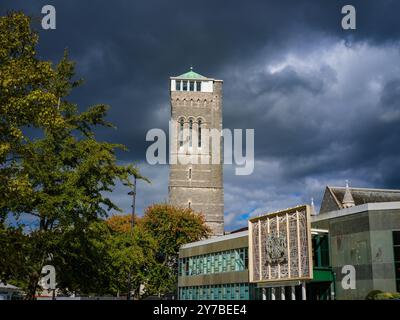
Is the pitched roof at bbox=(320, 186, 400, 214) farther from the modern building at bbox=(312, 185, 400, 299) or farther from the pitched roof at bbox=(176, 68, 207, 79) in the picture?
the pitched roof at bbox=(176, 68, 207, 79)

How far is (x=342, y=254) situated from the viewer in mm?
34688

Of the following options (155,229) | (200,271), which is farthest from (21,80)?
(155,229)

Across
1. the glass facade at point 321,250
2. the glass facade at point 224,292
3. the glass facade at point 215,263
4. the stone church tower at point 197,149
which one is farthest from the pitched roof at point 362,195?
the stone church tower at point 197,149

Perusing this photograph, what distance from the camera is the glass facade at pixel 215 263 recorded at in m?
46.7

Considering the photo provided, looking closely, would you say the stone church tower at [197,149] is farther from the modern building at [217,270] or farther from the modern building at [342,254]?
the modern building at [342,254]

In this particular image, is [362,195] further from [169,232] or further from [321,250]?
[169,232]

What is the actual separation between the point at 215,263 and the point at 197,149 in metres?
45.7

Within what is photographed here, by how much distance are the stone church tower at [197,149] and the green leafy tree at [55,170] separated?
68.0 meters

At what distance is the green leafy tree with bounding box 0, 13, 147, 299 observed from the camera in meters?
13.1

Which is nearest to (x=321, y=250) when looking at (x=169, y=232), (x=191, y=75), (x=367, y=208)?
(x=367, y=208)

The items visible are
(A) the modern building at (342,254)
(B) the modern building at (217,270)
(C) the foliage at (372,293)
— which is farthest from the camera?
(B) the modern building at (217,270)
